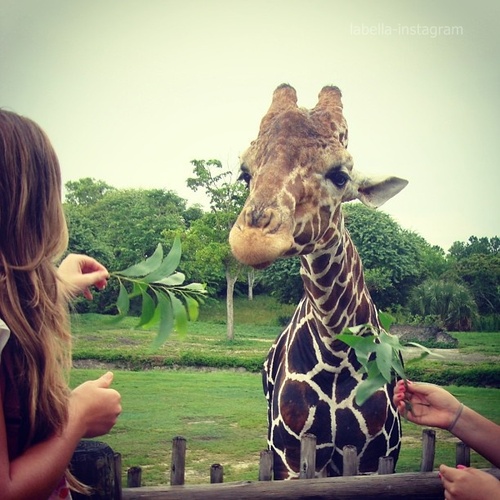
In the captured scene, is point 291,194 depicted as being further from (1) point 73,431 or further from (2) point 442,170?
(2) point 442,170

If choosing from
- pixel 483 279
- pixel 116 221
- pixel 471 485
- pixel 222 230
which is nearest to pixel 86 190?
pixel 116 221

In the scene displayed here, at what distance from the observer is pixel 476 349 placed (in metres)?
2.97

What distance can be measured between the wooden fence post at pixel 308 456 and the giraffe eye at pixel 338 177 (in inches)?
29.5

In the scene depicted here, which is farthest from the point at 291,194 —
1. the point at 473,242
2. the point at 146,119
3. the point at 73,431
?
the point at 473,242

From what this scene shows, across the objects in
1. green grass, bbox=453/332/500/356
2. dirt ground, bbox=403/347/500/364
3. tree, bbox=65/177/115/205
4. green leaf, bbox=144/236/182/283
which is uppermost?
tree, bbox=65/177/115/205

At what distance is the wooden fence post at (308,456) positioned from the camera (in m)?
1.92

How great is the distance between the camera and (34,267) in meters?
0.97

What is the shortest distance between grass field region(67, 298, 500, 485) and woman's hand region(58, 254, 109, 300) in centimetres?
130

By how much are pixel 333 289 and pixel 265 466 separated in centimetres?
57

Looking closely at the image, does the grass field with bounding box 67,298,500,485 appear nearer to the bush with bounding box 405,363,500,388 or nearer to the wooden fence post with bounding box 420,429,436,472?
the bush with bounding box 405,363,500,388

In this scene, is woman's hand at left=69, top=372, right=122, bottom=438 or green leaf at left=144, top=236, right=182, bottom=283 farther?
green leaf at left=144, top=236, right=182, bottom=283

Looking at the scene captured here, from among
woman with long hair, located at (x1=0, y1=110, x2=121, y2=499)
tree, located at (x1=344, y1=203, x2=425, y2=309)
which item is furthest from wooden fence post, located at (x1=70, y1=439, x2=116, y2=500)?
tree, located at (x1=344, y1=203, x2=425, y2=309)

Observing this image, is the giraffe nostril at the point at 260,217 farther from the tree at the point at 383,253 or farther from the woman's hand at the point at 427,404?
the tree at the point at 383,253

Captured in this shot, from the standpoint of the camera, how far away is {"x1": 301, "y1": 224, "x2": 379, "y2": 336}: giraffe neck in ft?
6.40
